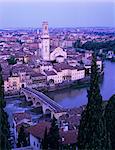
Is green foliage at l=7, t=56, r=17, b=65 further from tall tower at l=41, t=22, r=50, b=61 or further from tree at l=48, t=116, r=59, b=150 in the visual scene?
tree at l=48, t=116, r=59, b=150

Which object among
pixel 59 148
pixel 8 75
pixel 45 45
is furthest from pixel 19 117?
pixel 45 45

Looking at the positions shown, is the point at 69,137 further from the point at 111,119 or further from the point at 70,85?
the point at 70,85

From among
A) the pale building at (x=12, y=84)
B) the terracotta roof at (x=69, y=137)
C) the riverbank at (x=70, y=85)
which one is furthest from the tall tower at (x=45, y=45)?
the terracotta roof at (x=69, y=137)

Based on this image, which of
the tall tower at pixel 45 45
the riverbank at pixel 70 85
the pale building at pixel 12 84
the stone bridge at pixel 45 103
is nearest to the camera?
the stone bridge at pixel 45 103

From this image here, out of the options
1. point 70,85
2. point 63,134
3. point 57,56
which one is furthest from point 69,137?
point 57,56

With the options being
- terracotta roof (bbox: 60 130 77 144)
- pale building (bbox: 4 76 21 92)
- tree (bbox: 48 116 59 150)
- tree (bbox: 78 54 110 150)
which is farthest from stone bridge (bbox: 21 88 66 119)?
tree (bbox: 78 54 110 150)

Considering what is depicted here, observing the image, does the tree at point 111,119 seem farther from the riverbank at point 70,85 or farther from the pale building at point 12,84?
the riverbank at point 70,85

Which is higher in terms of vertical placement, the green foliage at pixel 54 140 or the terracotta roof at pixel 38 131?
the green foliage at pixel 54 140

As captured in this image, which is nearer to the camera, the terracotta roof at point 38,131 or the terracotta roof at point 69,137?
the terracotta roof at point 69,137
